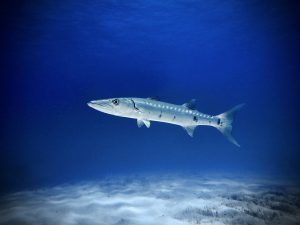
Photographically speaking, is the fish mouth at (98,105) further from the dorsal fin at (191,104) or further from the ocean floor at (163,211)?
the ocean floor at (163,211)

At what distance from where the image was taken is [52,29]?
2680cm

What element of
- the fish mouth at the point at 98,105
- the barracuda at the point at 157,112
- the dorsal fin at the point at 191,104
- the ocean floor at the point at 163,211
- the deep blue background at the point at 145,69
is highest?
the deep blue background at the point at 145,69

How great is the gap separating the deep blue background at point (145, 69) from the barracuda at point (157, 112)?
15781mm

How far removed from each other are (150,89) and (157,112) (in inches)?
1640

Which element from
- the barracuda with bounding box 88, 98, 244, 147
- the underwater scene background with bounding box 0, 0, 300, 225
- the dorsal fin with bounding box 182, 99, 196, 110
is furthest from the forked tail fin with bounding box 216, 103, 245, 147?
the underwater scene background with bounding box 0, 0, 300, 225

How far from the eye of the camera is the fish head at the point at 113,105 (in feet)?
20.1

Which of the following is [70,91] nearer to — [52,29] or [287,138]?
[52,29]

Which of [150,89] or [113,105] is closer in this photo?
[113,105]

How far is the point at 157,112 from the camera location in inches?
298

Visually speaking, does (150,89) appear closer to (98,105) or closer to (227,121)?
(227,121)

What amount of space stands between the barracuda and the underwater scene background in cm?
162

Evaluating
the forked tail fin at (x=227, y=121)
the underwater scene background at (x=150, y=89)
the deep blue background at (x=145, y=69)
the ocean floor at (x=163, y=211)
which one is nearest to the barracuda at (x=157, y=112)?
the forked tail fin at (x=227, y=121)

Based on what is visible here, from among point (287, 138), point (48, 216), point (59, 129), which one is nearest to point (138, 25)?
point (48, 216)

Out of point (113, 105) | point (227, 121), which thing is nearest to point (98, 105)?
point (113, 105)
